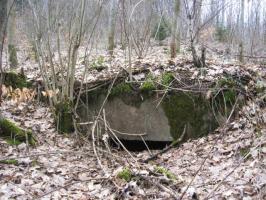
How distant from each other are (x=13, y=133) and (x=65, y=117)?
1185 millimetres

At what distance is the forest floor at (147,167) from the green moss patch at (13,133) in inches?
6.1

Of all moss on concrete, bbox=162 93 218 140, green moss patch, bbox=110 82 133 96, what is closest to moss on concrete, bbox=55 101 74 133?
green moss patch, bbox=110 82 133 96

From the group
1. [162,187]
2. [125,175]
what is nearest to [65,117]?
[125,175]

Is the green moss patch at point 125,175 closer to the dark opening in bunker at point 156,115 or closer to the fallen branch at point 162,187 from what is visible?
the fallen branch at point 162,187

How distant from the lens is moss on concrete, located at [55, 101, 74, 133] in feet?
20.4

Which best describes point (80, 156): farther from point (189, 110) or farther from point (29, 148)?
point (189, 110)

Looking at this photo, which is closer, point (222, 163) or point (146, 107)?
point (222, 163)

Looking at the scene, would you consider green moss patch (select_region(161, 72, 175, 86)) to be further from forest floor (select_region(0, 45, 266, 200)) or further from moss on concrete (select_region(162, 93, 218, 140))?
forest floor (select_region(0, 45, 266, 200))

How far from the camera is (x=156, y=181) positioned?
4.10 metres

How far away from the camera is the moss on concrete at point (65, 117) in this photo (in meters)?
6.23

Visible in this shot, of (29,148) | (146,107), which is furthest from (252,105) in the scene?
(29,148)

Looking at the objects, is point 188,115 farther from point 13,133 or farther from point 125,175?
point 13,133

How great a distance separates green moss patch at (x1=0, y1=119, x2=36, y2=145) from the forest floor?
0.51ft

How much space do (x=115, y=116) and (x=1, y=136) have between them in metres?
2.12
